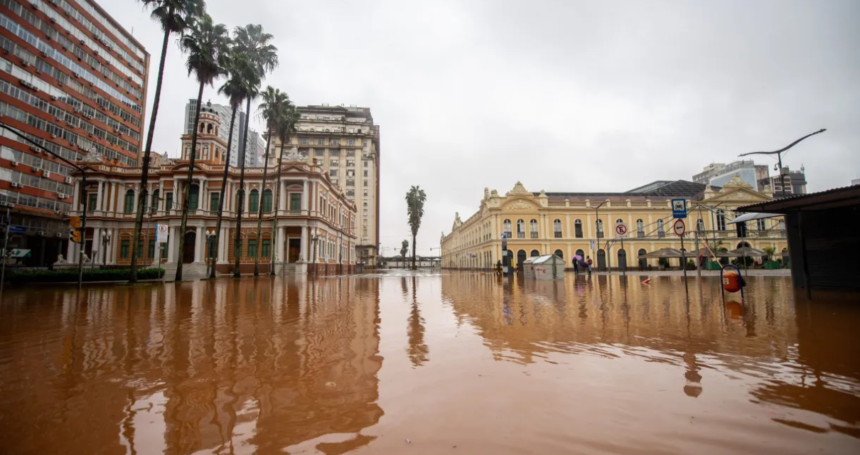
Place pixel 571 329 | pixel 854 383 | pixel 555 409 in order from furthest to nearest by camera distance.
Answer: pixel 571 329 → pixel 854 383 → pixel 555 409

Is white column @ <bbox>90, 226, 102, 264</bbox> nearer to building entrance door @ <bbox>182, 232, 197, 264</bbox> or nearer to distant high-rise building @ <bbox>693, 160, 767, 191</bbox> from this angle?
building entrance door @ <bbox>182, 232, 197, 264</bbox>

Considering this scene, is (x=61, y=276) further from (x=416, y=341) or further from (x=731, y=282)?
(x=731, y=282)

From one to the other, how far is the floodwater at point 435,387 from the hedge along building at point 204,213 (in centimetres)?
3218

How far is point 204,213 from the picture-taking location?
Answer: 38438 millimetres

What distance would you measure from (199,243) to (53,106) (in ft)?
83.7

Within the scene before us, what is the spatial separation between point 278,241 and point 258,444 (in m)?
38.6

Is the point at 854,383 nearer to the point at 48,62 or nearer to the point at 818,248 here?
the point at 818,248

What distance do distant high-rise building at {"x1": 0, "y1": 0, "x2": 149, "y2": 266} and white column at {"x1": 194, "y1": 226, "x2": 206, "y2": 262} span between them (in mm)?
7860

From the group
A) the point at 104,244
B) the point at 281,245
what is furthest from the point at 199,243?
the point at 104,244

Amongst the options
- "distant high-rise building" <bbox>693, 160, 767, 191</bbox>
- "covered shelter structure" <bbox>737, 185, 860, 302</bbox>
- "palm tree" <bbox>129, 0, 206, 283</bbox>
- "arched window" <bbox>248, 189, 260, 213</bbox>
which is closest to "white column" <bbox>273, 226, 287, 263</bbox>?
"arched window" <bbox>248, 189, 260, 213</bbox>

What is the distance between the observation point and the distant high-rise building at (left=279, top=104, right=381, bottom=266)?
76.4m

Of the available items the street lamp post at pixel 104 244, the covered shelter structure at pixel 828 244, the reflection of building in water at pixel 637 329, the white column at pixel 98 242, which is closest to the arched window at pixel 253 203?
the street lamp post at pixel 104 244

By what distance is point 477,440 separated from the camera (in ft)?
8.65

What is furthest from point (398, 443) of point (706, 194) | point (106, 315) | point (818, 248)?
point (706, 194)
